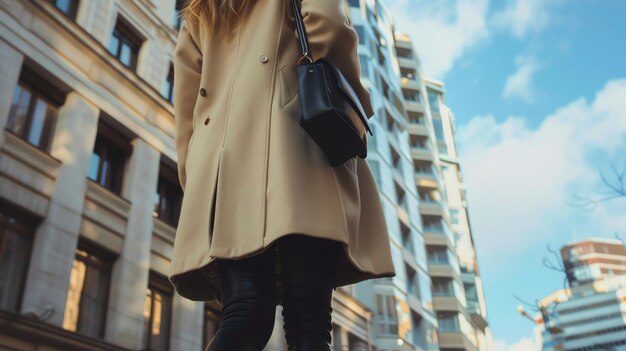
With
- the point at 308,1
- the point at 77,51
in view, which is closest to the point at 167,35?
the point at 77,51

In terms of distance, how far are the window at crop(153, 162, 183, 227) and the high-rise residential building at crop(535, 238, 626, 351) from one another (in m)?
159

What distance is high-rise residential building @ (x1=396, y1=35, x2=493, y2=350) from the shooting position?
4406cm

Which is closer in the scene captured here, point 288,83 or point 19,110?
point 288,83

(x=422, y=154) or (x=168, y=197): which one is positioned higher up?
(x=422, y=154)

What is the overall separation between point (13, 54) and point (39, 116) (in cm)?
126

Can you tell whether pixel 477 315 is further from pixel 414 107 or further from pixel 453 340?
pixel 414 107

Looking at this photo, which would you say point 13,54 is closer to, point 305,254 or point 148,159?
point 148,159

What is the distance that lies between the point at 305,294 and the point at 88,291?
10443mm

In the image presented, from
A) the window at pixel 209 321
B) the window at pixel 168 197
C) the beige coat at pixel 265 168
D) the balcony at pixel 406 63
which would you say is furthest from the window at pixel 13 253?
the balcony at pixel 406 63

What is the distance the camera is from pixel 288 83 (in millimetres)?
1966

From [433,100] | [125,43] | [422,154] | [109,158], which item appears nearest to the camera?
[109,158]

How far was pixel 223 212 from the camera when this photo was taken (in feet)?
5.84

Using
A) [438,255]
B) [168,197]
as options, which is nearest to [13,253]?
[168,197]

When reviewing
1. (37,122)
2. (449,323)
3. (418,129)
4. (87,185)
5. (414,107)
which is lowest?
(87,185)
